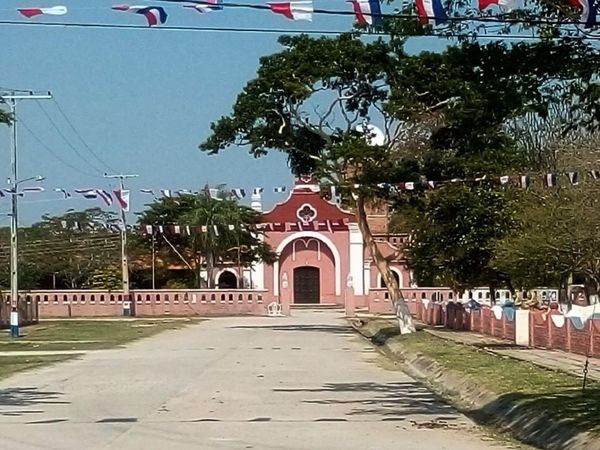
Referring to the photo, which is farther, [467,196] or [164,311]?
[164,311]

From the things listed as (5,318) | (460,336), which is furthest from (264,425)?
(5,318)

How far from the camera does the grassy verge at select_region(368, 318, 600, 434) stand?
52.0 feet

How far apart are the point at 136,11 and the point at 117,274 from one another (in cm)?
7163

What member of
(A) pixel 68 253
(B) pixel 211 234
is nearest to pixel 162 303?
(B) pixel 211 234

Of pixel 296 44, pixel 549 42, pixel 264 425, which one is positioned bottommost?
pixel 264 425

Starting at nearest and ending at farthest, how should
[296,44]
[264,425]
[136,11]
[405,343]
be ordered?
[136,11], [264,425], [405,343], [296,44]

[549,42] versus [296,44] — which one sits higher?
[296,44]

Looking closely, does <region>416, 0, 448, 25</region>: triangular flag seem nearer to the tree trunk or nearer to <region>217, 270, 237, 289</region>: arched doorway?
the tree trunk

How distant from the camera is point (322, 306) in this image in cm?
8356

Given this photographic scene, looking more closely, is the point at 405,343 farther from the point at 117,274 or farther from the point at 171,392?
the point at 117,274

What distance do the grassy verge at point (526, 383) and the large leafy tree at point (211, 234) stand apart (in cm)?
4506

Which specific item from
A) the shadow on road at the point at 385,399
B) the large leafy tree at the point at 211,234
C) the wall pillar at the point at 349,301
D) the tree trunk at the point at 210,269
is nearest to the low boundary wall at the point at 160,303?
the large leafy tree at the point at 211,234

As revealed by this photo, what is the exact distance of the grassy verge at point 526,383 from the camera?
15836mm

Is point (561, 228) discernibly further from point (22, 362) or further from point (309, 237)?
point (309, 237)
